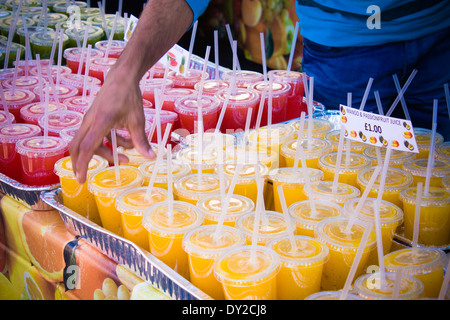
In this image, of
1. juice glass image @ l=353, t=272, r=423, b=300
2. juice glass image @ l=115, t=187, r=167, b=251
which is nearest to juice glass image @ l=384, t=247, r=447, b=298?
juice glass image @ l=353, t=272, r=423, b=300

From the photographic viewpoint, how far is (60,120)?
2.20m

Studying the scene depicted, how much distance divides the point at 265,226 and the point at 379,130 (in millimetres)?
535

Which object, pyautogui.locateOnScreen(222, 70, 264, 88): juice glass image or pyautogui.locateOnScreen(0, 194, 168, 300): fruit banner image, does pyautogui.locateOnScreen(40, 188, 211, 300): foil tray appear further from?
pyautogui.locateOnScreen(222, 70, 264, 88): juice glass image

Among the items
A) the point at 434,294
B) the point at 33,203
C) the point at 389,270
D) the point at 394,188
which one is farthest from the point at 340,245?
the point at 33,203

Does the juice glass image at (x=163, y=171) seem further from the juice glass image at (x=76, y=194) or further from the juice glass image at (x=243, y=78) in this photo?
the juice glass image at (x=243, y=78)

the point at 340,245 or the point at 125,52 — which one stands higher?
the point at 125,52

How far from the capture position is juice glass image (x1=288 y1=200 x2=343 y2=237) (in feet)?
4.85

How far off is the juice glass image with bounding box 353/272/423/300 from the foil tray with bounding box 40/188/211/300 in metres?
0.37

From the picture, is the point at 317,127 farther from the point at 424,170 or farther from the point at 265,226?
the point at 265,226

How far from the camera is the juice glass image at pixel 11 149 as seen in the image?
2021mm

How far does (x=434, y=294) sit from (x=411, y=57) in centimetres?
119

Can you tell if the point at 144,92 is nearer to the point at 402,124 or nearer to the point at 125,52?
the point at 125,52

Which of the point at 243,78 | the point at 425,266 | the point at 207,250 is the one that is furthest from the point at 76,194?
the point at 243,78
